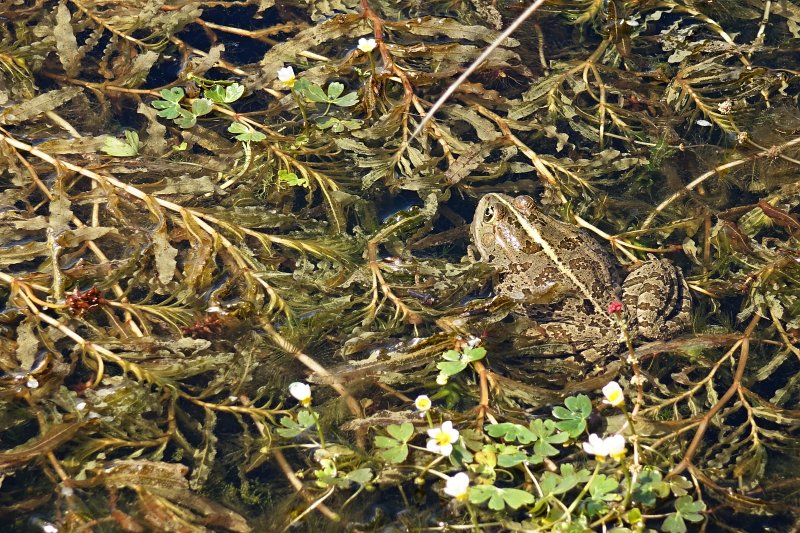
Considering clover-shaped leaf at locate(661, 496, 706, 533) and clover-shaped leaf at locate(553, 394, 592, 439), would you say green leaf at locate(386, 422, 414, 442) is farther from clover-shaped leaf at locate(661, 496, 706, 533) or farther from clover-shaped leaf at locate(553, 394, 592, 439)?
clover-shaped leaf at locate(661, 496, 706, 533)

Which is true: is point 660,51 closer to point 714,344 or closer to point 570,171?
point 570,171

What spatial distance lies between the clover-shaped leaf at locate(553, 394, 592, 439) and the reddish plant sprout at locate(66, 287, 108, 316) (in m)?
2.91

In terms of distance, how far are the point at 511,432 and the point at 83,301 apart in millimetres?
2730

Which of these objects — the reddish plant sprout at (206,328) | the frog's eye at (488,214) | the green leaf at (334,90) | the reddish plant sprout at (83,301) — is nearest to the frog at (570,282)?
the frog's eye at (488,214)

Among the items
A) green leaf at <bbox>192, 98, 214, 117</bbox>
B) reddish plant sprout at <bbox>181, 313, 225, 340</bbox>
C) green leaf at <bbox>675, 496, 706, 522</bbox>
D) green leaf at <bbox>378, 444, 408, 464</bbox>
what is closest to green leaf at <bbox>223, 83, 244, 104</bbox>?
green leaf at <bbox>192, 98, 214, 117</bbox>

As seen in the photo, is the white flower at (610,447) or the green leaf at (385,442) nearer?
the white flower at (610,447)

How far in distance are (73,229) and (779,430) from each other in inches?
196

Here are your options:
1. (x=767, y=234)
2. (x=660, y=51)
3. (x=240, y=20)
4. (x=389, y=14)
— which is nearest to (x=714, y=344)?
(x=767, y=234)

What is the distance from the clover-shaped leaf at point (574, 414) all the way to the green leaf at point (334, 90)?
3.14m

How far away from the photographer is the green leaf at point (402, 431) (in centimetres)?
421

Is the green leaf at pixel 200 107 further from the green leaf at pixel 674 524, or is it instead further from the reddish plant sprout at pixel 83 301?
the green leaf at pixel 674 524

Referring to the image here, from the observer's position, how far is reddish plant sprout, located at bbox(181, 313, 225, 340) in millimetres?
4793

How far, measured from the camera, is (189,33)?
694cm

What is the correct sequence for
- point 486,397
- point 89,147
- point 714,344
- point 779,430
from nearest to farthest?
1. point 486,397
2. point 779,430
3. point 714,344
4. point 89,147
